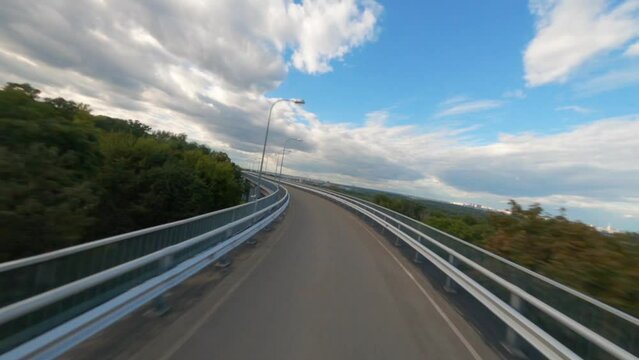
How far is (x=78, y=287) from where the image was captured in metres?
4.25

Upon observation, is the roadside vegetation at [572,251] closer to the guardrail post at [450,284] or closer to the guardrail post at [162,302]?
the guardrail post at [450,284]

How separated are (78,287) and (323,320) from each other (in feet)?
12.3

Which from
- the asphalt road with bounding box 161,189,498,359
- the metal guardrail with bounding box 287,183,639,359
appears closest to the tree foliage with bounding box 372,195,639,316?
the metal guardrail with bounding box 287,183,639,359

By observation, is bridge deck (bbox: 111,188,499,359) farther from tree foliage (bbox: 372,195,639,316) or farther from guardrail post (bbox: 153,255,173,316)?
tree foliage (bbox: 372,195,639,316)

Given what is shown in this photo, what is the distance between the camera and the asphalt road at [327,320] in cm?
559

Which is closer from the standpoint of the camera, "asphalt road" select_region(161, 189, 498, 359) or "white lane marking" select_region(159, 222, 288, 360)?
"white lane marking" select_region(159, 222, 288, 360)

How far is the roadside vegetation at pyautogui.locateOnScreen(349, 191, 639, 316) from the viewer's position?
756 cm

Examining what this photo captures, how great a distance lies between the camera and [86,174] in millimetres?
14102

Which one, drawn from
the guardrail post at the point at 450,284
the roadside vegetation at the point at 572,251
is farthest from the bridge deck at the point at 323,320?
the roadside vegetation at the point at 572,251

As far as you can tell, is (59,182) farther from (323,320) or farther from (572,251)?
(572,251)

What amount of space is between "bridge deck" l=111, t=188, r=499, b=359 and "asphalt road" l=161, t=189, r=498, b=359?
0.01 meters

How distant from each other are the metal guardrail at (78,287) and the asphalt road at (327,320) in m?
0.78

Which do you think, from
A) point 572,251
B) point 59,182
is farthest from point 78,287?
point 572,251

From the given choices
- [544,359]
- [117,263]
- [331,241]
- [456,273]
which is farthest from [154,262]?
[331,241]
